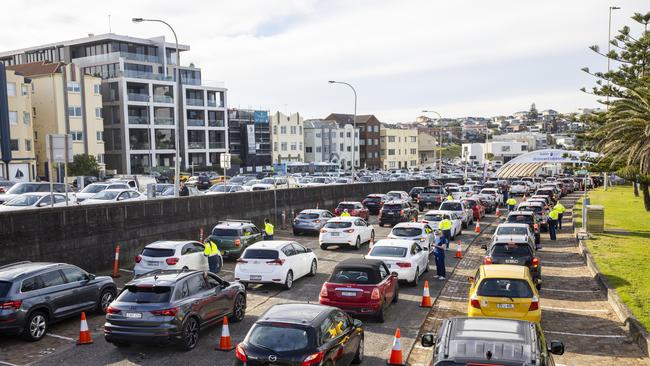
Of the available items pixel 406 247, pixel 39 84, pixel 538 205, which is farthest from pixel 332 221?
pixel 39 84

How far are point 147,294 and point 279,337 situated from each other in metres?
3.74

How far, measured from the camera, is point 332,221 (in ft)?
82.0

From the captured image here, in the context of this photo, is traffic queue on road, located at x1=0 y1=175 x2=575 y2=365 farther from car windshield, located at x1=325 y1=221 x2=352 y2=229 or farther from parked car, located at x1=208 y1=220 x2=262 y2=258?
car windshield, located at x1=325 y1=221 x2=352 y2=229

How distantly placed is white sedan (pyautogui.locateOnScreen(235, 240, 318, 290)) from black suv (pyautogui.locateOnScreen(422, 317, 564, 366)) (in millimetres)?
9313

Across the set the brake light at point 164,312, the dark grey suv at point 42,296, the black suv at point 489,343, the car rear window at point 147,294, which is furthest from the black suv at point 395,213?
the black suv at point 489,343

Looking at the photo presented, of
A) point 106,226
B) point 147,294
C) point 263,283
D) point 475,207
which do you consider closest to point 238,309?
point 147,294

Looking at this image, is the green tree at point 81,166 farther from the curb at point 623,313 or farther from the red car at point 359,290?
the red car at point 359,290

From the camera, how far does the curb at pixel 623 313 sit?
468 inches

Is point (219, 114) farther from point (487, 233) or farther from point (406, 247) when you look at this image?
point (406, 247)

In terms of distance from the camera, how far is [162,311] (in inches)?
444

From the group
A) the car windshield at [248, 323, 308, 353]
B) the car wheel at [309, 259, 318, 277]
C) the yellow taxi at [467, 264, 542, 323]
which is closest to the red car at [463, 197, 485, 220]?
the car wheel at [309, 259, 318, 277]

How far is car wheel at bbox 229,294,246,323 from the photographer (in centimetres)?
1377

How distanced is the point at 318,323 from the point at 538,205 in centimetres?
2454

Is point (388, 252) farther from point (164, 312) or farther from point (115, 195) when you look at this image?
point (115, 195)
